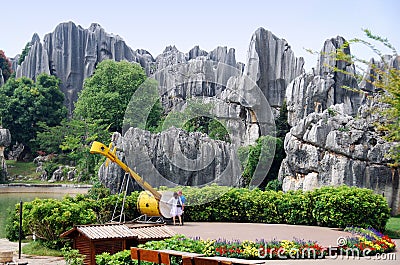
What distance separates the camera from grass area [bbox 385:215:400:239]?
12269 mm

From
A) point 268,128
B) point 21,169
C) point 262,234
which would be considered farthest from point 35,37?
point 262,234

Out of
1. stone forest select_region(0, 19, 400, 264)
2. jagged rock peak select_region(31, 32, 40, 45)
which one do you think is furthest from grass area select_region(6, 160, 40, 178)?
jagged rock peak select_region(31, 32, 40, 45)

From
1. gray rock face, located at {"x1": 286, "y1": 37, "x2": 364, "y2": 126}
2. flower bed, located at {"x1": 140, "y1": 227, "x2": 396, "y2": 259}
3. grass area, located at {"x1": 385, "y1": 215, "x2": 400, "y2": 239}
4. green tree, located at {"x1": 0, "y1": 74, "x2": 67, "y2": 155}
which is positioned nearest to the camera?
flower bed, located at {"x1": 140, "y1": 227, "x2": 396, "y2": 259}

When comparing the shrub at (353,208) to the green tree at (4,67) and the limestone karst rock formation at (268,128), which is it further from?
the green tree at (4,67)

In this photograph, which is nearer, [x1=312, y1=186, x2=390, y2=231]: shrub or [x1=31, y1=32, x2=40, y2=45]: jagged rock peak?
[x1=312, y1=186, x2=390, y2=231]: shrub

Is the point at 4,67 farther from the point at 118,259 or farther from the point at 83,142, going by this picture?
the point at 118,259

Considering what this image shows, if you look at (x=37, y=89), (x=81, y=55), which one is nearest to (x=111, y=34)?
(x=81, y=55)

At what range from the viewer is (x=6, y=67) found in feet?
157

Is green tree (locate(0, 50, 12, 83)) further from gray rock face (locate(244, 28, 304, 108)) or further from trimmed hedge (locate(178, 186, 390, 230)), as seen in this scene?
trimmed hedge (locate(178, 186, 390, 230))

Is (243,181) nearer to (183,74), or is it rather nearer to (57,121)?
(183,74)

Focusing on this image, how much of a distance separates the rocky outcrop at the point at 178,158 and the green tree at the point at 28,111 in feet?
79.1

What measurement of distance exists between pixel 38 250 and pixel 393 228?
8692 millimetres

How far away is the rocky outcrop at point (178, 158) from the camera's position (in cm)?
1430

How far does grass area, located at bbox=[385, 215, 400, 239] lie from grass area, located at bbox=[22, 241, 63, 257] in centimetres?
750
